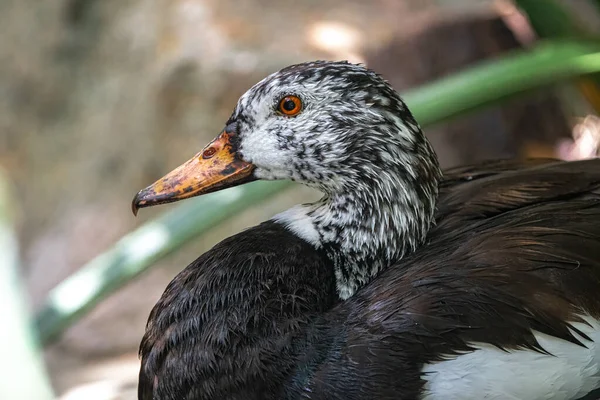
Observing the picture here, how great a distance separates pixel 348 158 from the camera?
121cm

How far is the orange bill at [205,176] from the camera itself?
1.22 metres

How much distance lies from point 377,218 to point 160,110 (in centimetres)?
161

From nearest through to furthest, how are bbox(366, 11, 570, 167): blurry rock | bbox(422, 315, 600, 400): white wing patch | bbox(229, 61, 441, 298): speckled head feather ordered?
bbox(422, 315, 600, 400): white wing patch < bbox(229, 61, 441, 298): speckled head feather < bbox(366, 11, 570, 167): blurry rock

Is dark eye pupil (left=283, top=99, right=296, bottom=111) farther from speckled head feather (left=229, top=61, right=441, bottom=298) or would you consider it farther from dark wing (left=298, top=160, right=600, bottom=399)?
dark wing (left=298, top=160, right=600, bottom=399)

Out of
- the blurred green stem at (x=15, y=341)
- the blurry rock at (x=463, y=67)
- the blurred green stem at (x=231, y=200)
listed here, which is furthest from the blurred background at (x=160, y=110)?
the blurred green stem at (x=15, y=341)

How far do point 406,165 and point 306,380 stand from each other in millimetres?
386

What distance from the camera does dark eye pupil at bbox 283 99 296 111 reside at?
3.99ft

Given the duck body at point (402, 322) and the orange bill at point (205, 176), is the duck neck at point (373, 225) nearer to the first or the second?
the duck body at point (402, 322)

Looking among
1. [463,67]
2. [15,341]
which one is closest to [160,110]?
[463,67]

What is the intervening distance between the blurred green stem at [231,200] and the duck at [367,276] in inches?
4.2

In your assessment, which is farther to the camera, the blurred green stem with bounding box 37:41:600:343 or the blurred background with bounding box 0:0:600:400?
the blurred background with bounding box 0:0:600:400

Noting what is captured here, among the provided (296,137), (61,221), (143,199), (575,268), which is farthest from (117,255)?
(61,221)

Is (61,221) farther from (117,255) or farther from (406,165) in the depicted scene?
(406,165)

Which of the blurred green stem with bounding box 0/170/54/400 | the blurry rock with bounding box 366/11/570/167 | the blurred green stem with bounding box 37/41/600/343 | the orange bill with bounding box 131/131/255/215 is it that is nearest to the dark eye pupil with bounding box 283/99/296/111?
the orange bill with bounding box 131/131/255/215
